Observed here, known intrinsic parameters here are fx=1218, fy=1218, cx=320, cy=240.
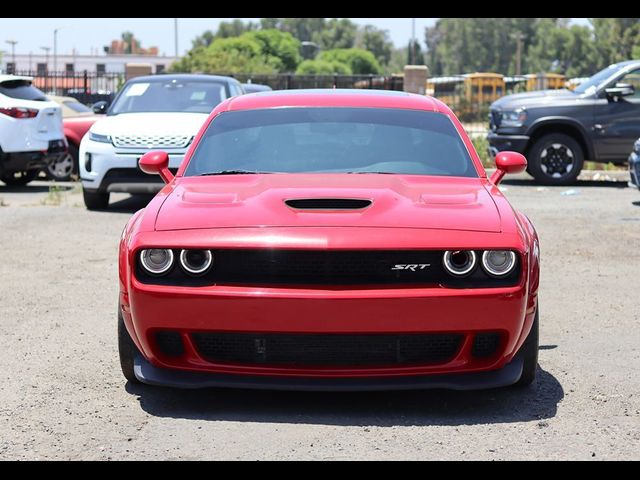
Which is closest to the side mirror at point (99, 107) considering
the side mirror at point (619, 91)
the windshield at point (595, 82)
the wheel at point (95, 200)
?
the wheel at point (95, 200)

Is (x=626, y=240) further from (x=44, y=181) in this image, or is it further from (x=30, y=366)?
(x=44, y=181)

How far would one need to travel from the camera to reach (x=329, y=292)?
4.92 m

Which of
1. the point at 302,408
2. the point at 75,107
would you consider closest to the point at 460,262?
the point at 302,408

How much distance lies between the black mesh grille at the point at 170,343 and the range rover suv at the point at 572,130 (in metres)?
13.0

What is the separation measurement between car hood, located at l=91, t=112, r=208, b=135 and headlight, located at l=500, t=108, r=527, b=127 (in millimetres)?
5470

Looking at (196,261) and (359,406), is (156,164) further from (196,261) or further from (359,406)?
(359,406)

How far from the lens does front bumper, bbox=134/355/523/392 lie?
5.01m

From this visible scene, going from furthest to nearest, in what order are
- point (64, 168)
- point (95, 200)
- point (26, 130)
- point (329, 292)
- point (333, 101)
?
point (64, 168) → point (26, 130) → point (95, 200) → point (333, 101) → point (329, 292)

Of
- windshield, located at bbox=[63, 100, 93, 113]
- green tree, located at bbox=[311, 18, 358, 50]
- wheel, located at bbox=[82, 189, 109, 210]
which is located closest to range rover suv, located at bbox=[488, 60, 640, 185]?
wheel, located at bbox=[82, 189, 109, 210]

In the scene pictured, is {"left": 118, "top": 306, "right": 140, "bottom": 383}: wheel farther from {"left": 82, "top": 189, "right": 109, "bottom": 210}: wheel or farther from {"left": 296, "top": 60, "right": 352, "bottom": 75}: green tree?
{"left": 296, "top": 60, "right": 352, "bottom": 75}: green tree

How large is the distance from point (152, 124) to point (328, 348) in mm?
9288

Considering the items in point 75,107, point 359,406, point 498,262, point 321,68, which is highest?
point 321,68

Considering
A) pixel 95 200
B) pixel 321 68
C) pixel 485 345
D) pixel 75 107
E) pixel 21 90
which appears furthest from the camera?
pixel 321 68

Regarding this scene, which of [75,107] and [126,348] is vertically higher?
[75,107]
